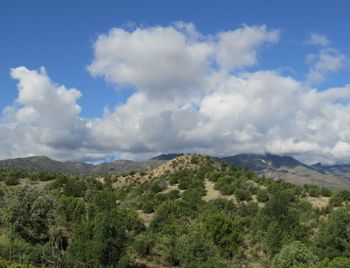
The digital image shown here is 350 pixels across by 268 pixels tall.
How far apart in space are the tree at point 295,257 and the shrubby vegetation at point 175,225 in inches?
5.0

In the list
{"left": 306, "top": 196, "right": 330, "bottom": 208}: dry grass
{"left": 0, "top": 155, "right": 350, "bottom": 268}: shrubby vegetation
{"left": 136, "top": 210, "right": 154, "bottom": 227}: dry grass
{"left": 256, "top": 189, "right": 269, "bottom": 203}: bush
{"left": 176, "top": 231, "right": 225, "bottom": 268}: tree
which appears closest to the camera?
{"left": 0, "top": 155, "right": 350, "bottom": 268}: shrubby vegetation

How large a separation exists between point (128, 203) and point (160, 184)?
639 inches

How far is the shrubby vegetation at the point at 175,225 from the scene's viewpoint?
5250 cm

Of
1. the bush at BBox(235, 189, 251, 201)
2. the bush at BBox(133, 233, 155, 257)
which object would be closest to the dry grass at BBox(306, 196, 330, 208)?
the bush at BBox(235, 189, 251, 201)

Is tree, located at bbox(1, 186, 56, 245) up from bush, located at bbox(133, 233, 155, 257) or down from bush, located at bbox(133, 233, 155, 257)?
up

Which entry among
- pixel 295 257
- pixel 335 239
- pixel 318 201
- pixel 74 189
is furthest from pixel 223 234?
pixel 74 189

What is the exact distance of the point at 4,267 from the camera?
125 feet

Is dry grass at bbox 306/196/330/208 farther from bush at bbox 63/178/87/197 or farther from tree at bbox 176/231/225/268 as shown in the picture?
bush at bbox 63/178/87/197

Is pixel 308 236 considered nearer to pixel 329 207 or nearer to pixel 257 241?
pixel 257 241

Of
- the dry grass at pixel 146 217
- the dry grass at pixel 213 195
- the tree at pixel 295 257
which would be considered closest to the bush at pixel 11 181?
the dry grass at pixel 146 217

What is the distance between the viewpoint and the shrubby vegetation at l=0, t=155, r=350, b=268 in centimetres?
5250

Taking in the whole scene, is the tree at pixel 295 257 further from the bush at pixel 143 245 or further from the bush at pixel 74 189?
the bush at pixel 74 189

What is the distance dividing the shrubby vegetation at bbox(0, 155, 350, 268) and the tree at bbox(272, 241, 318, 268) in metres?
0.13

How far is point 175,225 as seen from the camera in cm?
7406
